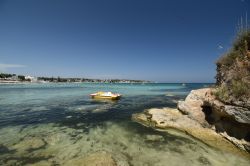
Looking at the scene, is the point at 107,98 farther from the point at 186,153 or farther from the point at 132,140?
the point at 186,153

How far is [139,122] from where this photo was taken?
15711 millimetres

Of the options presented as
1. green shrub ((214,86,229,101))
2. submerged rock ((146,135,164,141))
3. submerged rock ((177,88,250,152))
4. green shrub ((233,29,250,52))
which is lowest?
submerged rock ((146,135,164,141))

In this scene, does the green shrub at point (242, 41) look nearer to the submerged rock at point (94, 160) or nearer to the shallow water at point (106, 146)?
the shallow water at point (106, 146)

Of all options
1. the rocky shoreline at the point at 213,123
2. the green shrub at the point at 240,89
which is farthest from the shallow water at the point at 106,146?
the green shrub at the point at 240,89

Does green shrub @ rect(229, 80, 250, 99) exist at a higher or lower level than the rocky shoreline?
higher

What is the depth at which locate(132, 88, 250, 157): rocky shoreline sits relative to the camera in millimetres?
9422

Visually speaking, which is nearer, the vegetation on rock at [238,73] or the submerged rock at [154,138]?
the vegetation on rock at [238,73]

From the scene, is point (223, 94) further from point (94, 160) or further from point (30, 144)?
point (30, 144)

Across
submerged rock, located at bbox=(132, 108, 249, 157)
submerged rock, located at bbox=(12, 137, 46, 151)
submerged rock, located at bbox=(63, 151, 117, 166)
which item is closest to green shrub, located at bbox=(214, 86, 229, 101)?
submerged rock, located at bbox=(132, 108, 249, 157)

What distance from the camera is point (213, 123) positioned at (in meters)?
13.1

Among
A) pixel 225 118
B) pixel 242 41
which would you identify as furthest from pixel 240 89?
pixel 242 41

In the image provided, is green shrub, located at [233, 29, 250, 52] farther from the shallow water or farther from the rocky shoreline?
the shallow water

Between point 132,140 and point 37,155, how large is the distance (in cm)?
549

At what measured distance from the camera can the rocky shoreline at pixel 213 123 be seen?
371 inches
